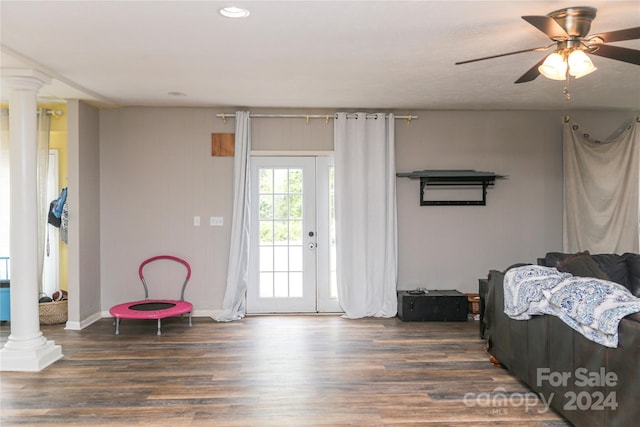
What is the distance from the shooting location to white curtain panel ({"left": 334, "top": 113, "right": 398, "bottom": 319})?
5.96 meters

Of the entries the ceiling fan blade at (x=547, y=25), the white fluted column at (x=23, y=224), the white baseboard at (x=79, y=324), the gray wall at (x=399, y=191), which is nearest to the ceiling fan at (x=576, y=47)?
the ceiling fan blade at (x=547, y=25)

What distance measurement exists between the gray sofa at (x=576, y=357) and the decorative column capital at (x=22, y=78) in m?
4.13

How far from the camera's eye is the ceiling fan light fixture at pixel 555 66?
9.56 ft

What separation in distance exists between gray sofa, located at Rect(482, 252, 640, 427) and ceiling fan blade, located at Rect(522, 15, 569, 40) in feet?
4.97

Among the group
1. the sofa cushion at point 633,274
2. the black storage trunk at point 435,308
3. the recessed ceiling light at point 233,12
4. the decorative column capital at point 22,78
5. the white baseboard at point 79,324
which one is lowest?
the white baseboard at point 79,324

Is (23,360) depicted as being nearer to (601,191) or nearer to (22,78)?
(22,78)

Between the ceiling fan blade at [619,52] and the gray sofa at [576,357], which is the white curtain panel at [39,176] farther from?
the ceiling fan blade at [619,52]

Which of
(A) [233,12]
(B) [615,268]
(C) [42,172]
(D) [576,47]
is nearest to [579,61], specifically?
(D) [576,47]

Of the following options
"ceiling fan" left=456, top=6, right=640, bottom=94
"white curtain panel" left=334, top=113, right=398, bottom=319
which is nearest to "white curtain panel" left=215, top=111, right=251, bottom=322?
"white curtain panel" left=334, top=113, right=398, bottom=319

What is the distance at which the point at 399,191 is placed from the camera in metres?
6.13

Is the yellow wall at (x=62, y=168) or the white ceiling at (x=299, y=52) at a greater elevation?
the white ceiling at (x=299, y=52)

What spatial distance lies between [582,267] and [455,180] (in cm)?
267

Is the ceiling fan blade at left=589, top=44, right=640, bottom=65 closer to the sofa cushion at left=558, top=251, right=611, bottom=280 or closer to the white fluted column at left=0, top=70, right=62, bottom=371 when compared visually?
the sofa cushion at left=558, top=251, right=611, bottom=280

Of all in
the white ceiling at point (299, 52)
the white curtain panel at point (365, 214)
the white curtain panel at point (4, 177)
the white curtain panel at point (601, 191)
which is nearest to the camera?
the white ceiling at point (299, 52)
